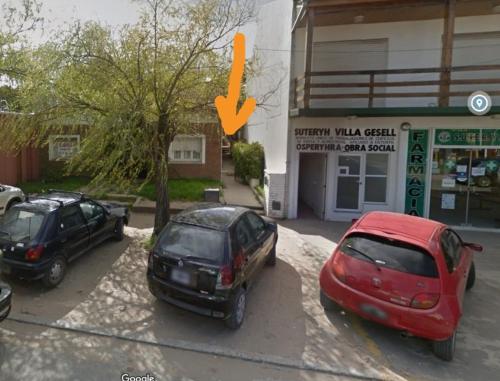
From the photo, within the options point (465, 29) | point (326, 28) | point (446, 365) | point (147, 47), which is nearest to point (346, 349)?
point (446, 365)

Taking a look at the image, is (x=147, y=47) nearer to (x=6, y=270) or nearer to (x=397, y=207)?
(x=6, y=270)

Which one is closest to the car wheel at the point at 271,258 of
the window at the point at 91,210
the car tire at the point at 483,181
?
the window at the point at 91,210

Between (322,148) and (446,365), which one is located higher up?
(322,148)

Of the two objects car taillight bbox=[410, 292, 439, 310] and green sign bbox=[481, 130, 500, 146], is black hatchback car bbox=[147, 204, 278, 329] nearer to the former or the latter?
car taillight bbox=[410, 292, 439, 310]

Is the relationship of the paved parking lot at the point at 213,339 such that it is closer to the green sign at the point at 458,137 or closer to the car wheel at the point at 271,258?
the car wheel at the point at 271,258

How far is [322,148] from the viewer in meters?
9.69

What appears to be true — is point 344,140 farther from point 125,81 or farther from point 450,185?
point 125,81

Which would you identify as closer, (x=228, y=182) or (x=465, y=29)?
(x=465, y=29)

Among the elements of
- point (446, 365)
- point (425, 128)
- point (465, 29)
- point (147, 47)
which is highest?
point (465, 29)

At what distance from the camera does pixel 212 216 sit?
15.8 ft

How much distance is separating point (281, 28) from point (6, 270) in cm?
1062

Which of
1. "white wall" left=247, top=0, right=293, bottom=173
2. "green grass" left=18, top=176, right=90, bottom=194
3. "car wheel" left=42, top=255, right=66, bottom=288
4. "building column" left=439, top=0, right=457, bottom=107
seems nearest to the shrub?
"white wall" left=247, top=0, right=293, bottom=173

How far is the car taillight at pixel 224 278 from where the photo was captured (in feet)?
13.0

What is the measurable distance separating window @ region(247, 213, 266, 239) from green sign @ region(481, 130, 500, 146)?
296 inches
